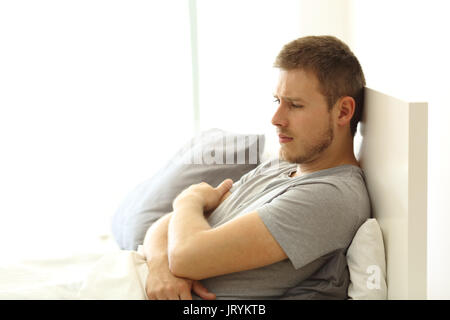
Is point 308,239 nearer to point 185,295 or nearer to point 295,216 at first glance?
point 295,216

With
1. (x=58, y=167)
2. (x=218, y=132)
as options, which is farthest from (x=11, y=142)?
(x=218, y=132)

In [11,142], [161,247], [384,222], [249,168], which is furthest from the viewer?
[11,142]

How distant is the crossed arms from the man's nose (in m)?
0.25

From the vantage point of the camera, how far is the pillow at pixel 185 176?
1915 mm

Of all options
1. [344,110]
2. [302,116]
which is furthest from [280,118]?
[344,110]

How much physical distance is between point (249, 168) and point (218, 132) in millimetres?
268

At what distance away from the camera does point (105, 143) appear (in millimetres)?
3008

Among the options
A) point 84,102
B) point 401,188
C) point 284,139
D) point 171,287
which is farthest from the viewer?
point 84,102

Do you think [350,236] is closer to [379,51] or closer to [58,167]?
[379,51]

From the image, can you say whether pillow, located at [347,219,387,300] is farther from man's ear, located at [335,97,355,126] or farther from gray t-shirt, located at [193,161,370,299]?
man's ear, located at [335,97,355,126]

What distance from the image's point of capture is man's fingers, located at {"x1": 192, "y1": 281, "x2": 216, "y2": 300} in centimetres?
127

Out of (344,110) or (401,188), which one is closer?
(401,188)

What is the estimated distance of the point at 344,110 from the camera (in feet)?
4.49

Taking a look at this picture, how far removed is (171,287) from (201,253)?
13 centimetres
